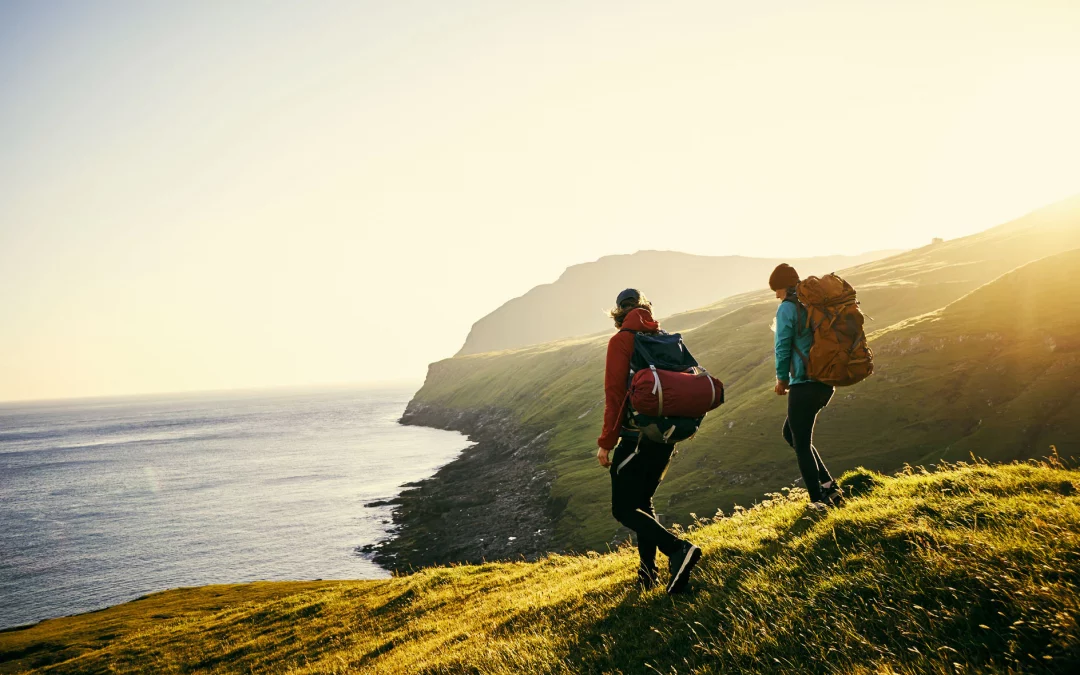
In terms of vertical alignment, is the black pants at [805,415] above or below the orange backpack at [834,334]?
below

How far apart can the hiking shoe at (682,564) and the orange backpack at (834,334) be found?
3.09 metres

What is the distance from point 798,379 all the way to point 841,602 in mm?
3575

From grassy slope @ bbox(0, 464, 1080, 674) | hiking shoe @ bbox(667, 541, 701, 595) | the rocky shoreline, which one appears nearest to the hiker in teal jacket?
grassy slope @ bbox(0, 464, 1080, 674)

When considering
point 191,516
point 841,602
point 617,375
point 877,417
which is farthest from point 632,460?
point 191,516

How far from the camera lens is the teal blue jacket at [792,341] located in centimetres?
816

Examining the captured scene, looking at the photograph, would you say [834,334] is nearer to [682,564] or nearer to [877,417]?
[682,564]

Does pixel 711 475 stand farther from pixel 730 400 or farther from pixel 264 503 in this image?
pixel 264 503

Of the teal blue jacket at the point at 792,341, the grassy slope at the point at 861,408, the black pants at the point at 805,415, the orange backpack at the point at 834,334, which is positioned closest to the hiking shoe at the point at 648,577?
the black pants at the point at 805,415

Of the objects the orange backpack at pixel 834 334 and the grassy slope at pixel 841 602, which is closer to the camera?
the grassy slope at pixel 841 602

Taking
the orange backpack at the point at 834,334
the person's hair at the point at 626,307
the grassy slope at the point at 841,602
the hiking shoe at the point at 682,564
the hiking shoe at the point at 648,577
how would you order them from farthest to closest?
the hiking shoe at the point at 648,577
the orange backpack at the point at 834,334
the person's hair at the point at 626,307
the hiking shoe at the point at 682,564
the grassy slope at the point at 841,602

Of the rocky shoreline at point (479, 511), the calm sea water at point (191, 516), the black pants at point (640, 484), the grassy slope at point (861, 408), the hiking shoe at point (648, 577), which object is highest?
the black pants at point (640, 484)

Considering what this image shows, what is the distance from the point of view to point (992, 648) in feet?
13.1

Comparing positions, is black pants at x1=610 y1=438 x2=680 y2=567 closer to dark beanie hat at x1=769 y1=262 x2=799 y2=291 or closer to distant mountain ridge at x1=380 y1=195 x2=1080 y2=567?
dark beanie hat at x1=769 y1=262 x2=799 y2=291

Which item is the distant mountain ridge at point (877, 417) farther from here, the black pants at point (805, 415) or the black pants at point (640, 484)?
the black pants at point (640, 484)
